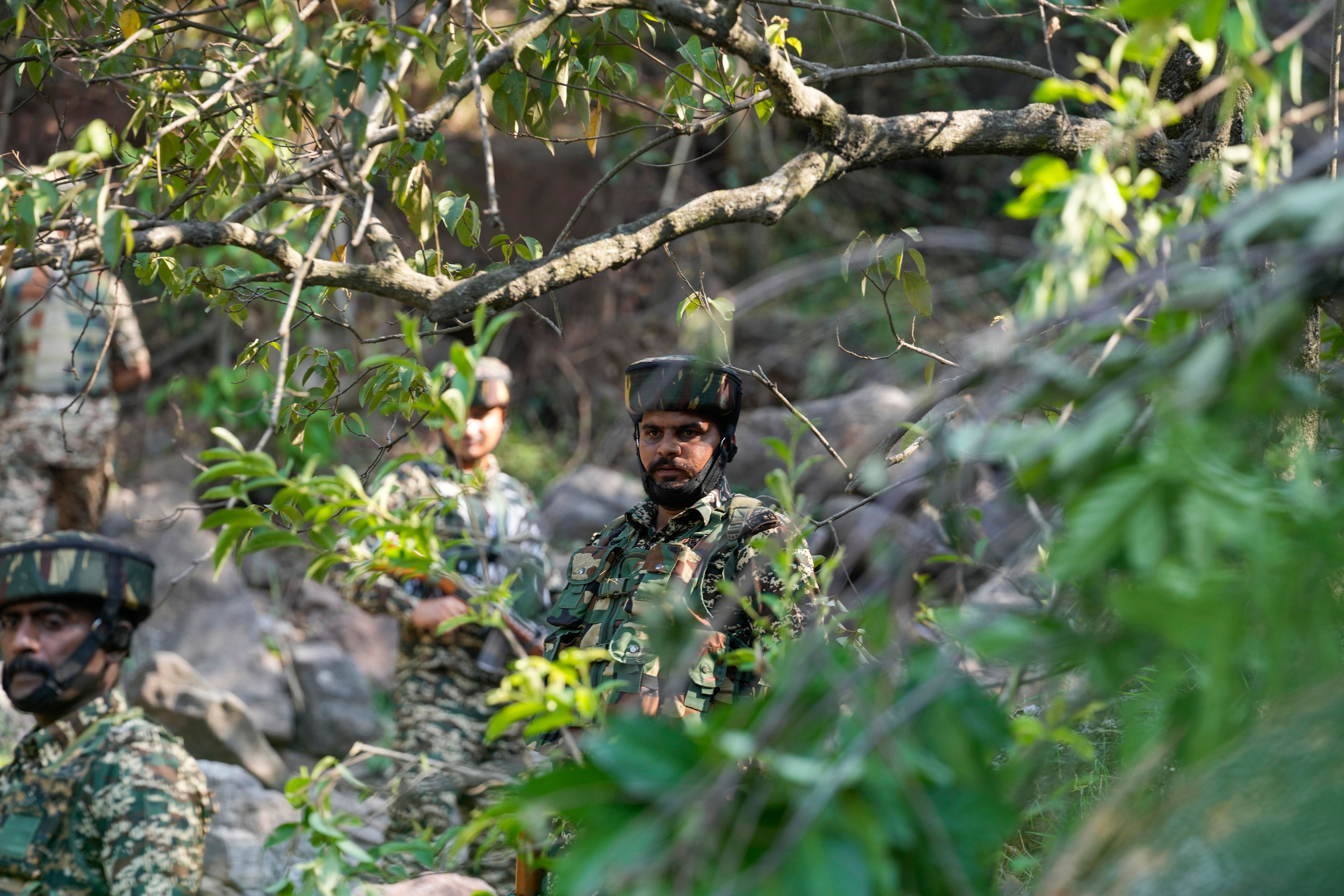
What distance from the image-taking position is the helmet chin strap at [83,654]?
2828 millimetres

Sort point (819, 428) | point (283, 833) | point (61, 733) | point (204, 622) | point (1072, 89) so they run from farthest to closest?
point (204, 622) → point (819, 428) → point (61, 733) → point (283, 833) → point (1072, 89)

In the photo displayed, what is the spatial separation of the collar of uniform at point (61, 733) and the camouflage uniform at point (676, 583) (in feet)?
4.02

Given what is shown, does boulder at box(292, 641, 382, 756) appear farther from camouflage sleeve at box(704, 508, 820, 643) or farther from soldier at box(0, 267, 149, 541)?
camouflage sleeve at box(704, 508, 820, 643)

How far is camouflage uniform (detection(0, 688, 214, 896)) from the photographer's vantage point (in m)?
2.46

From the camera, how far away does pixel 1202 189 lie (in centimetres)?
93

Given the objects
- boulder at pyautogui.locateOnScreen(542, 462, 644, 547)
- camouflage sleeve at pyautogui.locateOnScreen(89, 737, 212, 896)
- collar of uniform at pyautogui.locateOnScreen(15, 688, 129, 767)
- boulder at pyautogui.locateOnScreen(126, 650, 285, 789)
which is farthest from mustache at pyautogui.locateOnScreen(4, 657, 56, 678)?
boulder at pyautogui.locateOnScreen(542, 462, 644, 547)

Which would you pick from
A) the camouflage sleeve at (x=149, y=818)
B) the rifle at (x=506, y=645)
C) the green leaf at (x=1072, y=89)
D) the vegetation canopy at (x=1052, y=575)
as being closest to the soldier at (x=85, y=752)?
the camouflage sleeve at (x=149, y=818)

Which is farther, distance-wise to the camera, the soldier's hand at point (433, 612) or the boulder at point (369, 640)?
the boulder at point (369, 640)

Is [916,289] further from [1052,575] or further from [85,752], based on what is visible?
[85,752]

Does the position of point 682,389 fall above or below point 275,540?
below

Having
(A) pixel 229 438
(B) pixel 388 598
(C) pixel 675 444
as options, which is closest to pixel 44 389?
(B) pixel 388 598

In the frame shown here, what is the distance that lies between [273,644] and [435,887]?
13.8 ft

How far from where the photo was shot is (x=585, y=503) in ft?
21.9

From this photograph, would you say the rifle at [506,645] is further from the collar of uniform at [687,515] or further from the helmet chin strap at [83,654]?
the helmet chin strap at [83,654]
